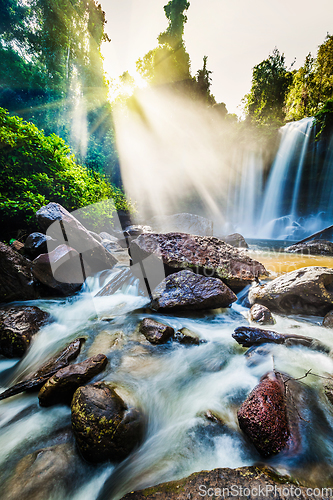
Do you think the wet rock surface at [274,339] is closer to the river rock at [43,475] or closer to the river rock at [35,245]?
the river rock at [43,475]

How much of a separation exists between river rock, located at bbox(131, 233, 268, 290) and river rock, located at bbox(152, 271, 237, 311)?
56 cm

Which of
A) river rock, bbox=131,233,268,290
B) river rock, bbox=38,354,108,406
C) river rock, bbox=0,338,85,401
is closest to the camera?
river rock, bbox=38,354,108,406

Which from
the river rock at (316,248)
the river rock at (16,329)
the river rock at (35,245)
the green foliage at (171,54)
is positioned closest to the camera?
the river rock at (16,329)

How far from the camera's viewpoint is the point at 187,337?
2.78m

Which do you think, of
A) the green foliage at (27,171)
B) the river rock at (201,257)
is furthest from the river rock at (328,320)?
the green foliage at (27,171)

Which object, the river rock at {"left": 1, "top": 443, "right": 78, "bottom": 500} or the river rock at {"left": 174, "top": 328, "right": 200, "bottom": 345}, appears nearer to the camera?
the river rock at {"left": 1, "top": 443, "right": 78, "bottom": 500}

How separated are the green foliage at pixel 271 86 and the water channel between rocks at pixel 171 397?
23.6 meters

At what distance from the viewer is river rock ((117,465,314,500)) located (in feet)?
3.31

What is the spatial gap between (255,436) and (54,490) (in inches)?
55.9

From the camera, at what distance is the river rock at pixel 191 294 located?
10.7ft

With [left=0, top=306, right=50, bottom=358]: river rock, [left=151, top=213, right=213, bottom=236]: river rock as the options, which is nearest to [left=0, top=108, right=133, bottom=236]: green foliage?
[left=0, top=306, right=50, bottom=358]: river rock

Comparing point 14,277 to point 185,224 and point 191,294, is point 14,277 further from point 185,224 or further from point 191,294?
point 185,224

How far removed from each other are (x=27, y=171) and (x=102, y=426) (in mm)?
6062

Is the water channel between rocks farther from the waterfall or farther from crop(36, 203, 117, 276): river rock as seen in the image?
the waterfall
